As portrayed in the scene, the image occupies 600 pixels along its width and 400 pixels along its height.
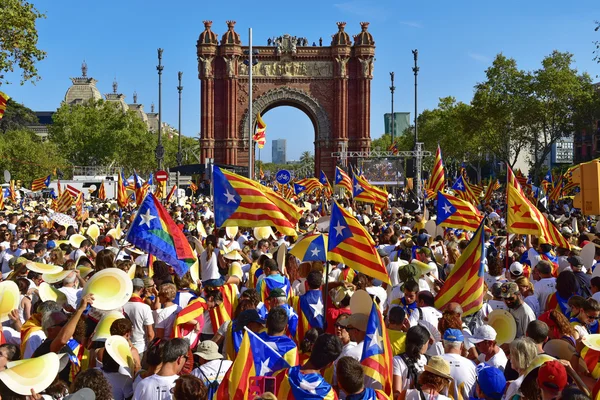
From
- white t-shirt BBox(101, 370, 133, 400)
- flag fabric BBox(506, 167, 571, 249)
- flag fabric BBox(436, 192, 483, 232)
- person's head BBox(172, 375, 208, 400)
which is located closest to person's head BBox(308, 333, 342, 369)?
person's head BBox(172, 375, 208, 400)

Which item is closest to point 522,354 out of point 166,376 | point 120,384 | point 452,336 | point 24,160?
point 452,336

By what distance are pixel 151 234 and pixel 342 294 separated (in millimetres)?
2686

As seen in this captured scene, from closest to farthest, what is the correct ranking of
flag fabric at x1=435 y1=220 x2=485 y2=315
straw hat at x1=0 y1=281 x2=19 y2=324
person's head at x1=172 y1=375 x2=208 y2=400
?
person's head at x1=172 y1=375 x2=208 y2=400
straw hat at x1=0 y1=281 x2=19 y2=324
flag fabric at x1=435 y1=220 x2=485 y2=315

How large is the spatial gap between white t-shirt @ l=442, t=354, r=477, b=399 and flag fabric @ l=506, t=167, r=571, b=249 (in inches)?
232

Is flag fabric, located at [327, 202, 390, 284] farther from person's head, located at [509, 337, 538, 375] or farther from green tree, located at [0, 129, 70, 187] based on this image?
green tree, located at [0, 129, 70, 187]

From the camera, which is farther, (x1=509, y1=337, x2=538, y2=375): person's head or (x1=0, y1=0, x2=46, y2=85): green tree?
(x1=0, y1=0, x2=46, y2=85): green tree

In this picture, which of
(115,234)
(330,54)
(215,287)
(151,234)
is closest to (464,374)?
(215,287)

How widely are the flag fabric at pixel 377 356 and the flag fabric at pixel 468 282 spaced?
7.85ft

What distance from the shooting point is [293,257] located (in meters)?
11.3

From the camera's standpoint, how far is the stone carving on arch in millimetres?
60688

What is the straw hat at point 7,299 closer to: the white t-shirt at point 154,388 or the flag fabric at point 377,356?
the white t-shirt at point 154,388

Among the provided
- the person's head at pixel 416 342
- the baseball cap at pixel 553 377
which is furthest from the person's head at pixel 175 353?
the baseball cap at pixel 553 377

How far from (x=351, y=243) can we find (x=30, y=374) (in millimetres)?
4557

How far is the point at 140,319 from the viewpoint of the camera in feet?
25.4
